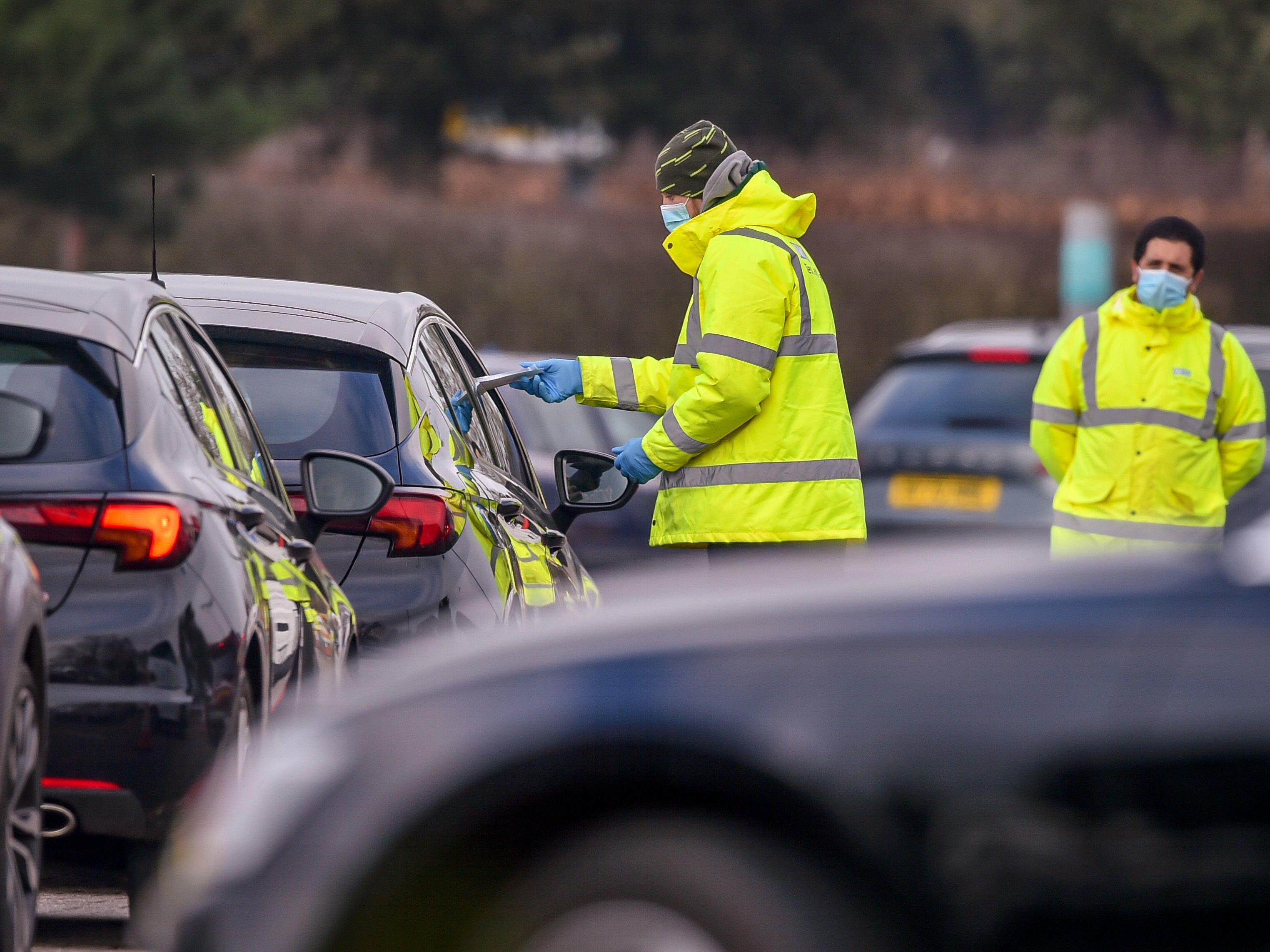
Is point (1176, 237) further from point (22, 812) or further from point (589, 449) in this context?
point (589, 449)

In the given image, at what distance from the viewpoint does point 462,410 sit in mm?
6852

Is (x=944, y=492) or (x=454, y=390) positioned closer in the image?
(x=454, y=390)

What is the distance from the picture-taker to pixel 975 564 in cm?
347

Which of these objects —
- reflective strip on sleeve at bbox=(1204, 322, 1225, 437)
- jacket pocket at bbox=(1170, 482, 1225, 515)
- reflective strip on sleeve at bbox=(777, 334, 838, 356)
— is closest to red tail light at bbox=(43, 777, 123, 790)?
reflective strip on sleeve at bbox=(777, 334, 838, 356)

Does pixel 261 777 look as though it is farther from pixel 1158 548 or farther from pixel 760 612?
pixel 1158 548

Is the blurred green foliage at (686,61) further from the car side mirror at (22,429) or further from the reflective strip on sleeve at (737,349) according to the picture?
the car side mirror at (22,429)

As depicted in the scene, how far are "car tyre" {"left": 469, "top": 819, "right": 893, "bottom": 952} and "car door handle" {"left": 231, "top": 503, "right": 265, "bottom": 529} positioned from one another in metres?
2.05

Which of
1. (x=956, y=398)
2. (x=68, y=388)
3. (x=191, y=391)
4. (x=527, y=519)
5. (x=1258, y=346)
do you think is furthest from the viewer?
(x=956, y=398)

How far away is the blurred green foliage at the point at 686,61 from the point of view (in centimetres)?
3556

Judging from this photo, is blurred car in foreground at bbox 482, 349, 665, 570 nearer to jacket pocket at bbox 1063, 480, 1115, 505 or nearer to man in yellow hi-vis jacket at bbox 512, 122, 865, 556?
jacket pocket at bbox 1063, 480, 1115, 505

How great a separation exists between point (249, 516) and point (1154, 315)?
3.31 metres

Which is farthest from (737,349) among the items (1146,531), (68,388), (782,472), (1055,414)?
(68,388)

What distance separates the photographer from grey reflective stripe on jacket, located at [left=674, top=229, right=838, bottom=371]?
21.1 ft

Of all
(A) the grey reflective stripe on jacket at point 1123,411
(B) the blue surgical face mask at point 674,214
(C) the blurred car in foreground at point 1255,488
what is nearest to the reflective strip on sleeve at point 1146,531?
(A) the grey reflective stripe on jacket at point 1123,411
